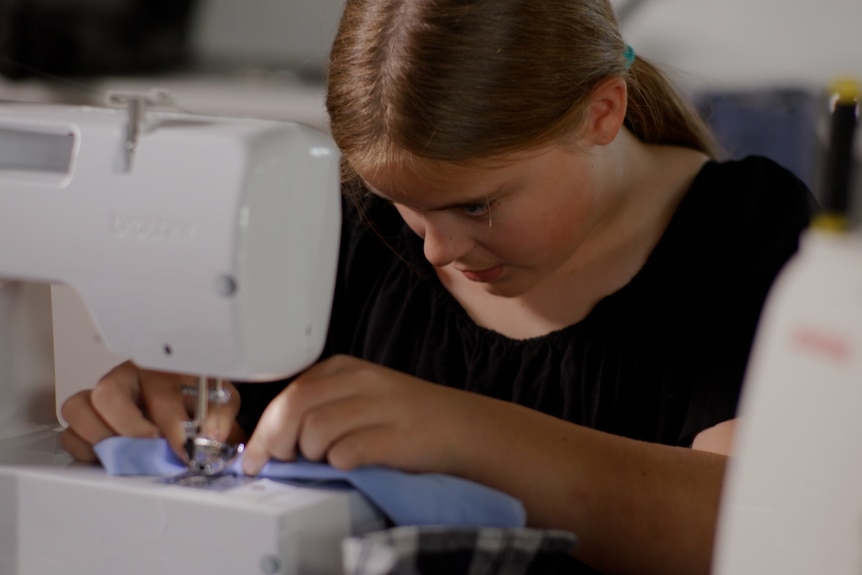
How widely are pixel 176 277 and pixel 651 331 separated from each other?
2.17 feet

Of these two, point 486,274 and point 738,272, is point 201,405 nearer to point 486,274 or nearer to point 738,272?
point 486,274

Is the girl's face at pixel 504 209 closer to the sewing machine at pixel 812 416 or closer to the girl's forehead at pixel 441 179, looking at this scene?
the girl's forehead at pixel 441 179

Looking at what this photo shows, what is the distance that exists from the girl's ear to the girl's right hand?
0.48 m

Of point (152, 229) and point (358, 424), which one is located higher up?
point (152, 229)

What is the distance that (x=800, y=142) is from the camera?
2.69 m

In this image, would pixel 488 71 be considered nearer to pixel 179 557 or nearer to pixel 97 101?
pixel 179 557

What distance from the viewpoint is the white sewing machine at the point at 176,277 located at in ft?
→ 2.82

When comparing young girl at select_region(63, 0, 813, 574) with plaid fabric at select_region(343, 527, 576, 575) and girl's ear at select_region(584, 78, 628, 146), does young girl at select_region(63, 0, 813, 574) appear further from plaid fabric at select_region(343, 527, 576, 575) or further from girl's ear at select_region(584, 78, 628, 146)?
plaid fabric at select_region(343, 527, 576, 575)

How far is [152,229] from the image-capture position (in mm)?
878

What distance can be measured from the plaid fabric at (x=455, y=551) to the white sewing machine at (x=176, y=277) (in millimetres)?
94

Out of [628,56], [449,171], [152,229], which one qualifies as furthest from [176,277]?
[628,56]

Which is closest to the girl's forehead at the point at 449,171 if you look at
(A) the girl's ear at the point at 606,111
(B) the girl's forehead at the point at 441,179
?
(B) the girl's forehead at the point at 441,179

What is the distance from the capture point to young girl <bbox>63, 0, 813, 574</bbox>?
0.98 metres

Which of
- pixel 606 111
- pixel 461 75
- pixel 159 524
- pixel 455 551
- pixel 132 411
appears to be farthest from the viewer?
pixel 606 111
